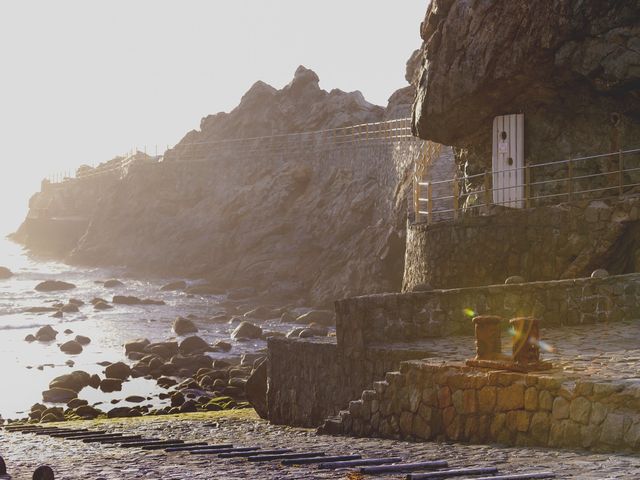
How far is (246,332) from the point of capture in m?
39.5

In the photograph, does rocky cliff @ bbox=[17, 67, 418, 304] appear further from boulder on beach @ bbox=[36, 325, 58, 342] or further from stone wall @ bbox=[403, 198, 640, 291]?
stone wall @ bbox=[403, 198, 640, 291]

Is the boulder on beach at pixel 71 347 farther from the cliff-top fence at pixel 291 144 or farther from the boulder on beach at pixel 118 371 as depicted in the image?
the cliff-top fence at pixel 291 144

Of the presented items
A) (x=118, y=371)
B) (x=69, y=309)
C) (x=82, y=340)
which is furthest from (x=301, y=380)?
(x=69, y=309)

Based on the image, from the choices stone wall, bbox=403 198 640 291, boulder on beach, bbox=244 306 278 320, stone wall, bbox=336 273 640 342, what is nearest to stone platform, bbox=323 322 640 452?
stone wall, bbox=336 273 640 342

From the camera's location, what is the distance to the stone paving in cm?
1057

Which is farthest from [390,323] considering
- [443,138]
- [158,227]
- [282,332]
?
[158,227]

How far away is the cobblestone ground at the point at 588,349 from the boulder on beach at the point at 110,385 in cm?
1569

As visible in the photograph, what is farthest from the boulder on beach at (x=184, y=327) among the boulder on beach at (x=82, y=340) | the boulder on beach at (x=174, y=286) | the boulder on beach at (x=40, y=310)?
the boulder on beach at (x=174, y=286)

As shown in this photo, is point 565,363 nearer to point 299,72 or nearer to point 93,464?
point 93,464

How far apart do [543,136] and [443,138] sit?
10.7ft

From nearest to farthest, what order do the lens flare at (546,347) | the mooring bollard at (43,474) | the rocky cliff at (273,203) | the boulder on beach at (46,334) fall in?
the mooring bollard at (43,474) < the lens flare at (546,347) < the boulder on beach at (46,334) < the rocky cliff at (273,203)

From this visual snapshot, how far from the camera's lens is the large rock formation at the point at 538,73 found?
2362cm

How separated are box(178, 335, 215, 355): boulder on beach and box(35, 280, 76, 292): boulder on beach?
30097mm

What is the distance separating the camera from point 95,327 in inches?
1761
